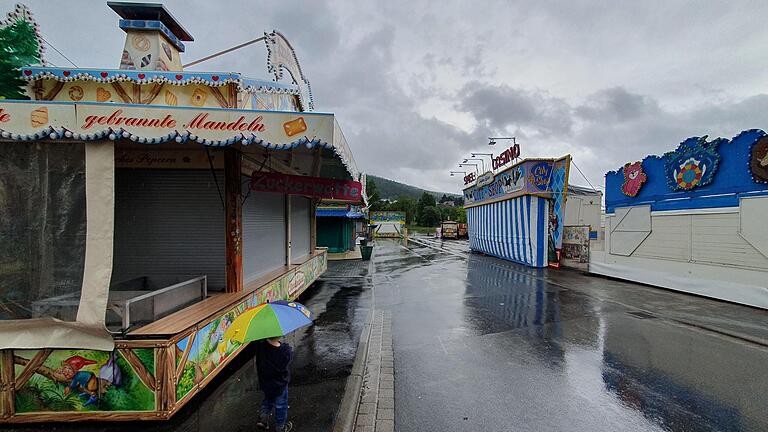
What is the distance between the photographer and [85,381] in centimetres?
360

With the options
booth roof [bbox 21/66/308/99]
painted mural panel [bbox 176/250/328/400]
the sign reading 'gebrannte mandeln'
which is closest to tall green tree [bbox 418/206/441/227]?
booth roof [bbox 21/66/308/99]

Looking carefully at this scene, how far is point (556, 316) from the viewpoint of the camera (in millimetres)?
8094

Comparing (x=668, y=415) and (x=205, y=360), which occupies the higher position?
(x=205, y=360)

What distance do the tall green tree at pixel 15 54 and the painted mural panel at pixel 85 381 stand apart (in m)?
5.68

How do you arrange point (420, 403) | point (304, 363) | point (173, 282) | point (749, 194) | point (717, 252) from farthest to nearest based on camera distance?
point (717, 252), point (749, 194), point (173, 282), point (304, 363), point (420, 403)

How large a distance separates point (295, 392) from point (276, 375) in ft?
3.61

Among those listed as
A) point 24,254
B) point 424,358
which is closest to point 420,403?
point 424,358

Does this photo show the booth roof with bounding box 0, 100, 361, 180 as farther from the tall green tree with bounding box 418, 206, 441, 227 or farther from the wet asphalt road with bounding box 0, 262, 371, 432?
the tall green tree with bounding box 418, 206, 441, 227

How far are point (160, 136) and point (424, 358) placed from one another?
4.88 m

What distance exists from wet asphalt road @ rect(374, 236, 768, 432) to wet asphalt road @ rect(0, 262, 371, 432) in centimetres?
88

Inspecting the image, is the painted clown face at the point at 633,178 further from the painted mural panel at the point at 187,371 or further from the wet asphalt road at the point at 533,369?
the painted mural panel at the point at 187,371

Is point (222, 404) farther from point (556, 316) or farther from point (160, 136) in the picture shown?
point (556, 316)

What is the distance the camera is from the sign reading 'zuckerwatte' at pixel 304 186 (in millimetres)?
6020

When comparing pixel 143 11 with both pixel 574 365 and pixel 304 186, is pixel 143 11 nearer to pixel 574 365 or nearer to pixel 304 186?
pixel 304 186
